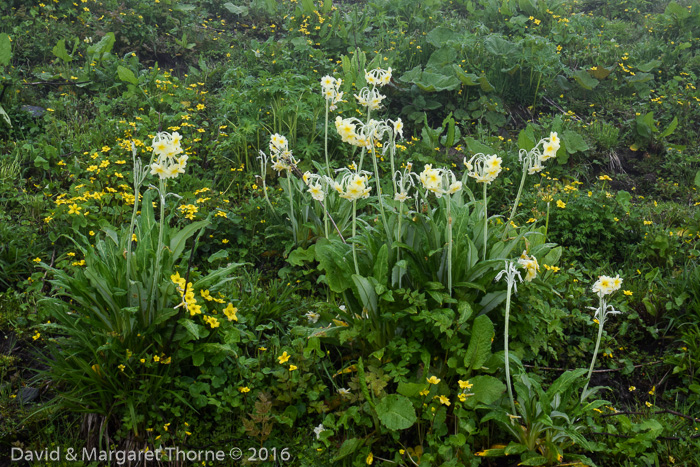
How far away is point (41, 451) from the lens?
221cm

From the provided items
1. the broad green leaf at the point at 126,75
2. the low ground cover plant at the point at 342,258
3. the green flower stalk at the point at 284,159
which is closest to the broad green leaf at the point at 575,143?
the low ground cover plant at the point at 342,258

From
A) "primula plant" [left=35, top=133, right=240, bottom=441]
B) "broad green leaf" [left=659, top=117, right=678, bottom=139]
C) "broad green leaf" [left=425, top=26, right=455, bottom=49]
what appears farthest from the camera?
"broad green leaf" [left=425, top=26, right=455, bottom=49]

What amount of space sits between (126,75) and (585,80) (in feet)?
15.4

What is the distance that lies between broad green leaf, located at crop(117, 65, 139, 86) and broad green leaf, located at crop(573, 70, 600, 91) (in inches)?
179

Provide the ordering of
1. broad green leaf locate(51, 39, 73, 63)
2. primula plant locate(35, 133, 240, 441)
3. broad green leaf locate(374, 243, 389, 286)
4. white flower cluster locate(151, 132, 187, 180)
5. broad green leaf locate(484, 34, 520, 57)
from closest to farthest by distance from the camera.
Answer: white flower cluster locate(151, 132, 187, 180)
primula plant locate(35, 133, 240, 441)
broad green leaf locate(374, 243, 389, 286)
broad green leaf locate(51, 39, 73, 63)
broad green leaf locate(484, 34, 520, 57)

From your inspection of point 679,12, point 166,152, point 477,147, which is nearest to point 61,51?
point 166,152

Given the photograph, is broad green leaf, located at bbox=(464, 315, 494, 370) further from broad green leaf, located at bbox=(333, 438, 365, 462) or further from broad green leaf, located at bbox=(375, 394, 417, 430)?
broad green leaf, located at bbox=(333, 438, 365, 462)

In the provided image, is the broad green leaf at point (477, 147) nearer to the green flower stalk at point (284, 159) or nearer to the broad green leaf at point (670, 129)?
the green flower stalk at point (284, 159)

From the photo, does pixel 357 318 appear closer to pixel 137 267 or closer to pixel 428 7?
pixel 137 267

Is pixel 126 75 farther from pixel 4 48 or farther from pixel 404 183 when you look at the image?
pixel 404 183

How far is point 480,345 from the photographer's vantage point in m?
2.20

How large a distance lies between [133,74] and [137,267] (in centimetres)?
322

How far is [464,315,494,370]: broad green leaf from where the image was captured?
2.19 meters

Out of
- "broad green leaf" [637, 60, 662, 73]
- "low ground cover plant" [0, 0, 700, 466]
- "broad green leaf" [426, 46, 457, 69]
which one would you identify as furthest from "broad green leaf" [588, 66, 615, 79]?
"broad green leaf" [426, 46, 457, 69]
